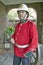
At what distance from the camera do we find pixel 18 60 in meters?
1.70

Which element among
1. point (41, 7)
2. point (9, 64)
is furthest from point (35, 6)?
point (9, 64)

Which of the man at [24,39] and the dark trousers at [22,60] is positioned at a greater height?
the man at [24,39]

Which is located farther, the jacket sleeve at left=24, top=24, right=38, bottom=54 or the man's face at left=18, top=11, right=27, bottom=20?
the man's face at left=18, top=11, right=27, bottom=20

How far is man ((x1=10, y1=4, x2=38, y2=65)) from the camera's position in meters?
1.58

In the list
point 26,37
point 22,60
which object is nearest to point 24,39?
point 26,37

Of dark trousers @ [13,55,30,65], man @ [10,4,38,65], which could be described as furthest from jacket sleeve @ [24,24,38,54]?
dark trousers @ [13,55,30,65]

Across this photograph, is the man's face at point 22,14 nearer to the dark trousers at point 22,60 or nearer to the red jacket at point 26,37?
the red jacket at point 26,37

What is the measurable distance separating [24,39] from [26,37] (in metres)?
0.03

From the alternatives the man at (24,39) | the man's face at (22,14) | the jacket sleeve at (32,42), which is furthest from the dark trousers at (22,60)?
the man's face at (22,14)

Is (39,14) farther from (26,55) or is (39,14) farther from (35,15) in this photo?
(26,55)

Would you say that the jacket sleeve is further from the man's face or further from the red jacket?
the man's face

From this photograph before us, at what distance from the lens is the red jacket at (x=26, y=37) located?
1.57m

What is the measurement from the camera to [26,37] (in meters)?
1.61

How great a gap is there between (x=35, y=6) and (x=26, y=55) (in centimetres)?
807
